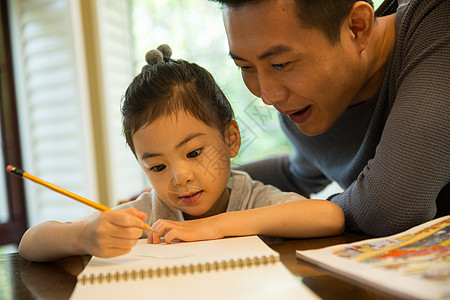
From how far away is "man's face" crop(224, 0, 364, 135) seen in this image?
0.98 meters

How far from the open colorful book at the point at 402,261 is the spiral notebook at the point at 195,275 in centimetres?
8

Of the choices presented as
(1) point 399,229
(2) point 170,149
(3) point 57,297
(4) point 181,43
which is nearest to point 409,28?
(1) point 399,229

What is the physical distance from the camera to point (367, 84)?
1267mm

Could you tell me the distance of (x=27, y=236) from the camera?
0.92 metres

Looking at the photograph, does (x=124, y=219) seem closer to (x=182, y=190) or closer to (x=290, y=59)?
(x=182, y=190)

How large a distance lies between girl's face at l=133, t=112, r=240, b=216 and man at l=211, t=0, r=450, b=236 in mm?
190

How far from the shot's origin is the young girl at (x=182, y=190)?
0.83m

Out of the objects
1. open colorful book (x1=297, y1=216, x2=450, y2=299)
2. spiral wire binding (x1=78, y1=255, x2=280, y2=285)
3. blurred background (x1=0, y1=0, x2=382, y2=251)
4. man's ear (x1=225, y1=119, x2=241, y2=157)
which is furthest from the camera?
blurred background (x1=0, y1=0, x2=382, y2=251)

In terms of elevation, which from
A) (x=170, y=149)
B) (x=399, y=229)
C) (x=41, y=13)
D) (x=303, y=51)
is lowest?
(x=399, y=229)

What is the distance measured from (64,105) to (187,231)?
192cm

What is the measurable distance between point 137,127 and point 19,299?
1.70ft

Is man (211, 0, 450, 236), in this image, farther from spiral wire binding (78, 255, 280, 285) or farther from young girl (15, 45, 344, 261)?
spiral wire binding (78, 255, 280, 285)

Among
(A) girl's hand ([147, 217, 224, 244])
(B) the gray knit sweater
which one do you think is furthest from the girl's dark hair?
(B) the gray knit sweater

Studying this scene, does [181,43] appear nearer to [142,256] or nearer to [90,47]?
[90,47]
